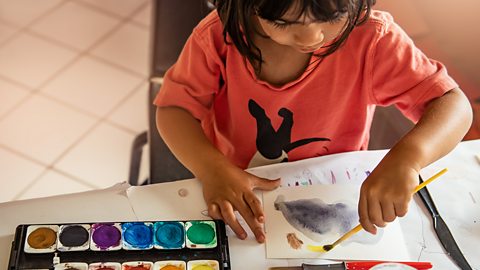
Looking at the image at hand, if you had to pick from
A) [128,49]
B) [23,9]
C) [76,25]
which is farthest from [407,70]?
[23,9]

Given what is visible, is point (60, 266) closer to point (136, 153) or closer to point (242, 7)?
point (242, 7)

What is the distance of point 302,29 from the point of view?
658mm

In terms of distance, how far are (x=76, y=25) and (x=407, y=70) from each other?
136cm

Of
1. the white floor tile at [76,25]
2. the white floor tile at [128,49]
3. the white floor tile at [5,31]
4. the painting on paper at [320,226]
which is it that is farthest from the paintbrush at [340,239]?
the white floor tile at [5,31]

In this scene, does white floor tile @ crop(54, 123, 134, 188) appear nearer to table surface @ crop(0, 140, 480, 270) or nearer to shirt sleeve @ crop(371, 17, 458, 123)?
table surface @ crop(0, 140, 480, 270)

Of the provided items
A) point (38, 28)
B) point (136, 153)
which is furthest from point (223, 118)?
point (38, 28)

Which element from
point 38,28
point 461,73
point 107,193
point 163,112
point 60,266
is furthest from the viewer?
point 38,28

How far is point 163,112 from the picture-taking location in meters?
0.88

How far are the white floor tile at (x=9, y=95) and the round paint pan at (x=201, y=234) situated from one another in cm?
113

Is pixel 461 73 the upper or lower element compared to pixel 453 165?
upper

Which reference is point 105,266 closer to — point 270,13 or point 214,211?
point 214,211

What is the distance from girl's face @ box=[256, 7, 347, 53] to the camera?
643 millimetres

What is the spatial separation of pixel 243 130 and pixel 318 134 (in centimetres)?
11

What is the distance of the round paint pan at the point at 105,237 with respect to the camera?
2.25 ft
